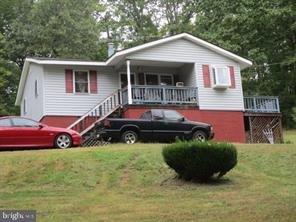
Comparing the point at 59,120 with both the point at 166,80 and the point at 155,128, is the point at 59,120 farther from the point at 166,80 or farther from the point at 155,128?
the point at 166,80

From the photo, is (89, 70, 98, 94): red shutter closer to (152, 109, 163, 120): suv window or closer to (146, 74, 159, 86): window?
(146, 74, 159, 86): window

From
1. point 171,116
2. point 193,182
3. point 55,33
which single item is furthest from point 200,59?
point 55,33

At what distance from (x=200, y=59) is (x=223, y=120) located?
3488mm

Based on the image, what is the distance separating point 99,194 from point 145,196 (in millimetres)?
1183

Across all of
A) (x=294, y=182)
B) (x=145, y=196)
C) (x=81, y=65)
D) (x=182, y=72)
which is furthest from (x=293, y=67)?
(x=145, y=196)

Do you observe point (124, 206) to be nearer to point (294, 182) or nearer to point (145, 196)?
point (145, 196)

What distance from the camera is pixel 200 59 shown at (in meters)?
31.0

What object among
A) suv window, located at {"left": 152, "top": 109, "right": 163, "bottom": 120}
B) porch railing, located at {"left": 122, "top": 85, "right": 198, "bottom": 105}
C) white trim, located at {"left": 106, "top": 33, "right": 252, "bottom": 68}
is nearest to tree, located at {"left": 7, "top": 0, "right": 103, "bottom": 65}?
white trim, located at {"left": 106, "top": 33, "right": 252, "bottom": 68}

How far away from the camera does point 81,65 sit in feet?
98.2

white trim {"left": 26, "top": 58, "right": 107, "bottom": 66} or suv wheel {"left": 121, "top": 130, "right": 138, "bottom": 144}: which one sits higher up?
white trim {"left": 26, "top": 58, "right": 107, "bottom": 66}

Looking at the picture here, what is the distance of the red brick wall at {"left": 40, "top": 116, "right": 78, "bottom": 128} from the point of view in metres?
29.0

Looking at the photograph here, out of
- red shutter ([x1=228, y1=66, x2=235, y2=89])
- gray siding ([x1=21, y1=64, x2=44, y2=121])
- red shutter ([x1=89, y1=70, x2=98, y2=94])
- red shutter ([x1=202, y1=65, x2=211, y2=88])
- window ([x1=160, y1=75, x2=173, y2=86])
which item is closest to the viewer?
gray siding ([x1=21, y1=64, x2=44, y2=121])

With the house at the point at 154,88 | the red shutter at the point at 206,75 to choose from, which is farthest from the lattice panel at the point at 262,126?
the red shutter at the point at 206,75

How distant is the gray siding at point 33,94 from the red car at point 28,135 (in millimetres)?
6805
